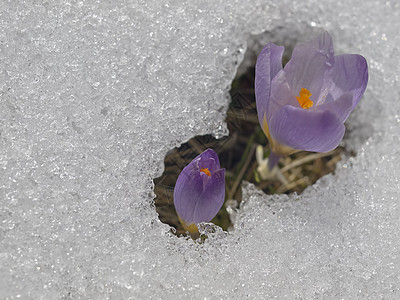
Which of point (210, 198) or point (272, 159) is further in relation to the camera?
point (272, 159)

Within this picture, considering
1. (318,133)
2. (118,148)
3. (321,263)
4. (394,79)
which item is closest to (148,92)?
(118,148)

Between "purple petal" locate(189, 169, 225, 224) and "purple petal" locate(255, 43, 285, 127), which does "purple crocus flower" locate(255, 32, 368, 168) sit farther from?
"purple petal" locate(189, 169, 225, 224)

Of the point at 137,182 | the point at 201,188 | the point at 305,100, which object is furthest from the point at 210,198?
the point at 305,100

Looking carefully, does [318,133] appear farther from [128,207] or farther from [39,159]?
[39,159]

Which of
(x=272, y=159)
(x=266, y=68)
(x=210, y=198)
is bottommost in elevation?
(x=272, y=159)

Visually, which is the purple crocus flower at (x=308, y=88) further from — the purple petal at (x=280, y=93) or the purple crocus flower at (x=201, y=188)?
the purple crocus flower at (x=201, y=188)

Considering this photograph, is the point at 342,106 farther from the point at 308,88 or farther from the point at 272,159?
the point at 272,159
